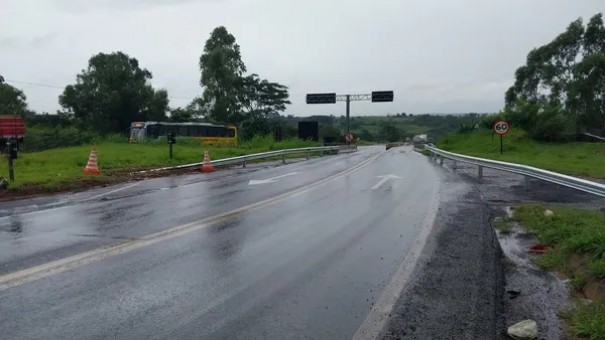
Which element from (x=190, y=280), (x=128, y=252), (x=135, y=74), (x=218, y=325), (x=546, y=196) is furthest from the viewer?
(x=135, y=74)

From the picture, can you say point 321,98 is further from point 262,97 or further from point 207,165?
point 207,165

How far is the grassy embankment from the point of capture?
5031mm

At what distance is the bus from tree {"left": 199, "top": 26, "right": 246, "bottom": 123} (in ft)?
32.2

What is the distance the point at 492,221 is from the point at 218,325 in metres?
6.85

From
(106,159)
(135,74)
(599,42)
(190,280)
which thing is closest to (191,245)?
(190,280)

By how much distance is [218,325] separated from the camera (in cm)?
479

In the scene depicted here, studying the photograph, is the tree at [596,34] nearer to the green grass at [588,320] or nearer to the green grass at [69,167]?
the green grass at [69,167]

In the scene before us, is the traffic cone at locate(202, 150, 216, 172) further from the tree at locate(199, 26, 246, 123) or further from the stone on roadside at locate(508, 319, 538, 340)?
the tree at locate(199, 26, 246, 123)

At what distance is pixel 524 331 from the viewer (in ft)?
15.6

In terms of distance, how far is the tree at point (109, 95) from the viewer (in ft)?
242

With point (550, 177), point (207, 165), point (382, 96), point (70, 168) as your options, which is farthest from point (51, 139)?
point (550, 177)

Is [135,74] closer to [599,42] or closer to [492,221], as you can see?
[599,42]

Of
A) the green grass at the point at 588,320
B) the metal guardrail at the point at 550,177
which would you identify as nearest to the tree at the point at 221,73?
the metal guardrail at the point at 550,177

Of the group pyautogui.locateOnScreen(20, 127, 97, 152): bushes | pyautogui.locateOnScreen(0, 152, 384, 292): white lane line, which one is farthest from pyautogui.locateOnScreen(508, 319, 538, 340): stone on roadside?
pyautogui.locateOnScreen(20, 127, 97, 152): bushes
